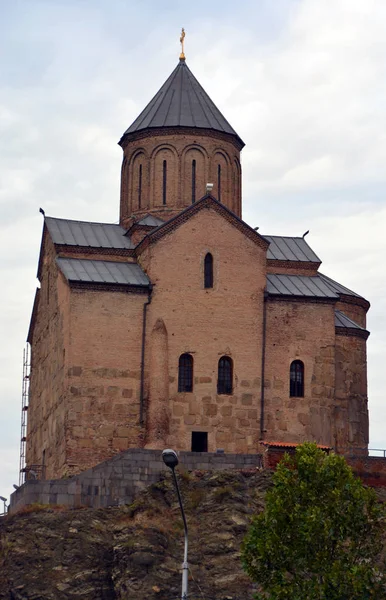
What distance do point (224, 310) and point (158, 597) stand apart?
540 inches

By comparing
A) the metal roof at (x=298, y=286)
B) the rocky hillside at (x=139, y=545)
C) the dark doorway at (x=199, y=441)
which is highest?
the metal roof at (x=298, y=286)

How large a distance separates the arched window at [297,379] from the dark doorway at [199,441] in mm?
3815

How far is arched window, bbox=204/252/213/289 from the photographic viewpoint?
53466 millimetres

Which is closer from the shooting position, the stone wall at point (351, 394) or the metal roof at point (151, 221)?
the stone wall at point (351, 394)

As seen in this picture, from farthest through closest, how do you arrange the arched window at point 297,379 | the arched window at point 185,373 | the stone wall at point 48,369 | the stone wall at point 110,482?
the arched window at point 297,379 → the stone wall at point 48,369 → the arched window at point 185,373 → the stone wall at point 110,482

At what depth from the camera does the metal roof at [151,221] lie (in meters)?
56.7

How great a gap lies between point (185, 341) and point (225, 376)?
6.53 ft

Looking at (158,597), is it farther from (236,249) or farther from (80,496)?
(236,249)

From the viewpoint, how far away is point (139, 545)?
44188 millimetres

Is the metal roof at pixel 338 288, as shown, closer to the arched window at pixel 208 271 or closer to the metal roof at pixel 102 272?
the arched window at pixel 208 271

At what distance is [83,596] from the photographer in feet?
142

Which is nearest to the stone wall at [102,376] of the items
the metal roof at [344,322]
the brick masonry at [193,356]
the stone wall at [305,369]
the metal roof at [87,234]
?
the brick masonry at [193,356]

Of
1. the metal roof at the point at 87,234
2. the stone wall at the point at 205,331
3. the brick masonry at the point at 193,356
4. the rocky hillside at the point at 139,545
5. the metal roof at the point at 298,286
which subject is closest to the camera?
the rocky hillside at the point at 139,545

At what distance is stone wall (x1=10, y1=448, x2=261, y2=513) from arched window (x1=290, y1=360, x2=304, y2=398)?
19.5ft
